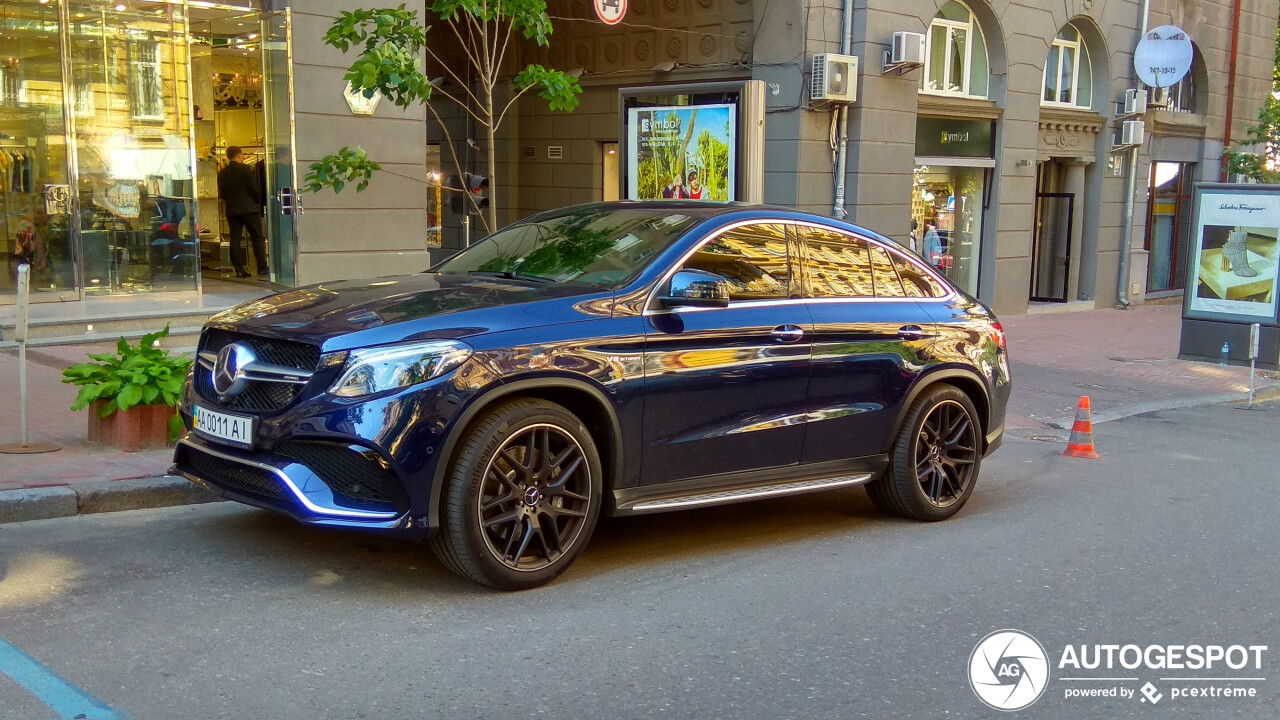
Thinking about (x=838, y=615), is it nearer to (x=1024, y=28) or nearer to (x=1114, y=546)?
(x=1114, y=546)

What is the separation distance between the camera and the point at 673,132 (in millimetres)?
15281

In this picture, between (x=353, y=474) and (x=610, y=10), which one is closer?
(x=353, y=474)

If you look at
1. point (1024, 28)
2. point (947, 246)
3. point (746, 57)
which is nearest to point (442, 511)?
point (746, 57)

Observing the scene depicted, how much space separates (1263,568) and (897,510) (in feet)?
6.27

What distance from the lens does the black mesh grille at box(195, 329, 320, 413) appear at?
5.11 meters

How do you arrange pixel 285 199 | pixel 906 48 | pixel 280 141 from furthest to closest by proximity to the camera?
pixel 906 48
pixel 280 141
pixel 285 199

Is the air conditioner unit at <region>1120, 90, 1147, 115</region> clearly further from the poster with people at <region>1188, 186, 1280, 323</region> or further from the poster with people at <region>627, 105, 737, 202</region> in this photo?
the poster with people at <region>627, 105, 737, 202</region>

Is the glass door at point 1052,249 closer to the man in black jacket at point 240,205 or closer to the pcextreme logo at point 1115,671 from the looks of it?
the man in black jacket at point 240,205

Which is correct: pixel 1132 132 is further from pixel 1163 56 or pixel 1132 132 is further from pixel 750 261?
pixel 750 261

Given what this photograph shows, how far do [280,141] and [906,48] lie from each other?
8422 millimetres

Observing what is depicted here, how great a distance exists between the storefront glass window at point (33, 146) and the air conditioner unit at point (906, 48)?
10.4 metres

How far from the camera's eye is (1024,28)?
1948cm

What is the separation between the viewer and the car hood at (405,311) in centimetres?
509

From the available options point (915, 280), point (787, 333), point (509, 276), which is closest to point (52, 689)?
point (509, 276)
